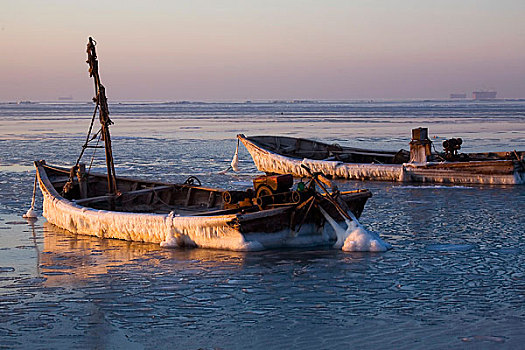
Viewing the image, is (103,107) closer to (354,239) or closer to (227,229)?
(227,229)

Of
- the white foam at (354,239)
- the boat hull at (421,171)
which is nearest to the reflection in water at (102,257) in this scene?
the white foam at (354,239)

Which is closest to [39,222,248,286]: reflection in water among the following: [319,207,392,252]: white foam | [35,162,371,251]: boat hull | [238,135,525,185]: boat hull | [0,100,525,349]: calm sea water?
[0,100,525,349]: calm sea water

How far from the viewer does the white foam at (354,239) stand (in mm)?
11047

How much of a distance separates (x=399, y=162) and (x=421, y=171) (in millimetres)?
2305

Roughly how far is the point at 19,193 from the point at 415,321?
41.7 feet

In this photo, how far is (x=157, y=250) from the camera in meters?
11.6

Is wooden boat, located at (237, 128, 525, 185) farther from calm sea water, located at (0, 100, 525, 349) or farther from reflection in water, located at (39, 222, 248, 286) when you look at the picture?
reflection in water, located at (39, 222, 248, 286)

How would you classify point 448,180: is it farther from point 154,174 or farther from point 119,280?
point 119,280

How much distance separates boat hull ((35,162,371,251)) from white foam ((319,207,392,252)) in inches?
9.0

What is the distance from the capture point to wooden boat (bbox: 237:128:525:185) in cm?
1952

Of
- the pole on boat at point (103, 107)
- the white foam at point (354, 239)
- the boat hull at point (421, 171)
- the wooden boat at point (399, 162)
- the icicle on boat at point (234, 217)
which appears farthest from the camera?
the wooden boat at point (399, 162)

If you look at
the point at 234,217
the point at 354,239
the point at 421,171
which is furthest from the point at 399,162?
the point at 234,217

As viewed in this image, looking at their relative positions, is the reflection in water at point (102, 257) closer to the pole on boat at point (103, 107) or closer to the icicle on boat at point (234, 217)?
the icicle on boat at point (234, 217)

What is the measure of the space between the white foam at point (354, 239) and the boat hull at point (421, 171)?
9025 millimetres
